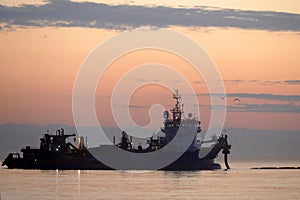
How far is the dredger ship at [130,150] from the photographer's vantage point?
172m

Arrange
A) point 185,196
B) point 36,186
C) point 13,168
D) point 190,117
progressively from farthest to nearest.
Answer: point 13,168 < point 190,117 < point 36,186 < point 185,196

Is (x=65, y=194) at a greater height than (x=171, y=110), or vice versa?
(x=171, y=110)

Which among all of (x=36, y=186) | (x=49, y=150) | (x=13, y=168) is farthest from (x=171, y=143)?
(x=36, y=186)

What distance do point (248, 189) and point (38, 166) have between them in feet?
240

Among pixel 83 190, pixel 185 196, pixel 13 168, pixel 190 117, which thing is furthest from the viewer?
pixel 13 168

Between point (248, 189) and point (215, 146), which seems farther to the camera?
point (215, 146)

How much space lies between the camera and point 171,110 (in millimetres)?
174375

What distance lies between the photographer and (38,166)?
18200cm

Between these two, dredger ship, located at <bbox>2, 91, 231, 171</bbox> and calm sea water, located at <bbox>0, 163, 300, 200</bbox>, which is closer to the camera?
calm sea water, located at <bbox>0, 163, 300, 200</bbox>

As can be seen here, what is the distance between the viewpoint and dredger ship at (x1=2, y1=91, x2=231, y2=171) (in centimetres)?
17175

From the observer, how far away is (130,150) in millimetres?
179000

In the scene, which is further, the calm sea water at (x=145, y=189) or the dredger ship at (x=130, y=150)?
the dredger ship at (x=130, y=150)

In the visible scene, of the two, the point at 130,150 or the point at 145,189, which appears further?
the point at 130,150

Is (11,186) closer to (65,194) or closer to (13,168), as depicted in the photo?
(65,194)
